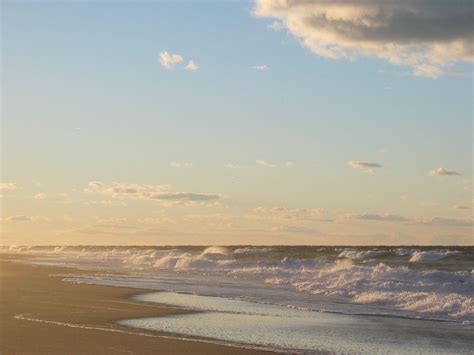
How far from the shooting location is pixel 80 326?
51.0 ft

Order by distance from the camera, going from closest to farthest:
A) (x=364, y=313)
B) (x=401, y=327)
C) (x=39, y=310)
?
1. (x=401, y=327)
2. (x=39, y=310)
3. (x=364, y=313)

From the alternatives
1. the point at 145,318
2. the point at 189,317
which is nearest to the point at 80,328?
the point at 145,318

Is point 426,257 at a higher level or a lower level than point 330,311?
higher

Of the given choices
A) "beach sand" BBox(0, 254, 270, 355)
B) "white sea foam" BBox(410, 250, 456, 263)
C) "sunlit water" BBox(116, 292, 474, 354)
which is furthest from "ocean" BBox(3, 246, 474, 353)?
"white sea foam" BBox(410, 250, 456, 263)

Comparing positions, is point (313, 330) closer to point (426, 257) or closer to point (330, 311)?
point (330, 311)

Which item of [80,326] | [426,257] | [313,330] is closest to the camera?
[80,326]

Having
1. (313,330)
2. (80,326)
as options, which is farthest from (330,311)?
(80,326)

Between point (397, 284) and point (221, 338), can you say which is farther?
point (397, 284)

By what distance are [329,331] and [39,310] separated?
8.49 m

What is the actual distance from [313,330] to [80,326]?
231 inches

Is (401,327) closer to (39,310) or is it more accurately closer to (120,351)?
(120,351)

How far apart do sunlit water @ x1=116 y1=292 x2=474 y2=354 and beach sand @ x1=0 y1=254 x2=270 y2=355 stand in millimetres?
956

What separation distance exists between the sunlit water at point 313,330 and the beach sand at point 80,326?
96 cm

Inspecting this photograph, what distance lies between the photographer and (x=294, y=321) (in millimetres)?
17438
